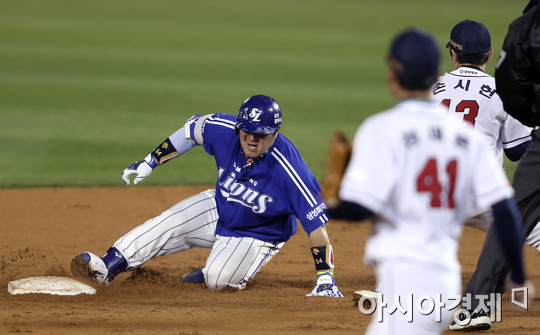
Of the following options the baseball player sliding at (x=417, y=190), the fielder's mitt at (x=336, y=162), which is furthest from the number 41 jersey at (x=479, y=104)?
the fielder's mitt at (x=336, y=162)

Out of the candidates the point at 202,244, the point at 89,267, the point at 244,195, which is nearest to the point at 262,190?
the point at 244,195

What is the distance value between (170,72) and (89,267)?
49.7 ft

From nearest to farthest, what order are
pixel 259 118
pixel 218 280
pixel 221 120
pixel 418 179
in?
pixel 418 179 < pixel 259 118 < pixel 218 280 < pixel 221 120

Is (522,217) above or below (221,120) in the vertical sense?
below

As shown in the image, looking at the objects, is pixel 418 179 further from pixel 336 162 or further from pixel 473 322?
pixel 473 322

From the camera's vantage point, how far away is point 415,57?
2566mm

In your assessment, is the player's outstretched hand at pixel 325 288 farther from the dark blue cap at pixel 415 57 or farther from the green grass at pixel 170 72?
the green grass at pixel 170 72

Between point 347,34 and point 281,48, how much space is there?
16.5 ft

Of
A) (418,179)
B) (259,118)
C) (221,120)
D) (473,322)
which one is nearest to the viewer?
(418,179)

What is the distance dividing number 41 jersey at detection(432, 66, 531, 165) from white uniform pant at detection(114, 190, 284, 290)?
1681mm

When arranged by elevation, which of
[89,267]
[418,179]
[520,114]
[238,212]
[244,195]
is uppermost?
[520,114]

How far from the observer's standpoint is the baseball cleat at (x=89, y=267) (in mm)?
4969

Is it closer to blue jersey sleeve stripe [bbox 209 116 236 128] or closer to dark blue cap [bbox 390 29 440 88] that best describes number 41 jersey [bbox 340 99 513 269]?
dark blue cap [bbox 390 29 440 88]

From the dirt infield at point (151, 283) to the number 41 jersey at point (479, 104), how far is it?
3.80 feet
